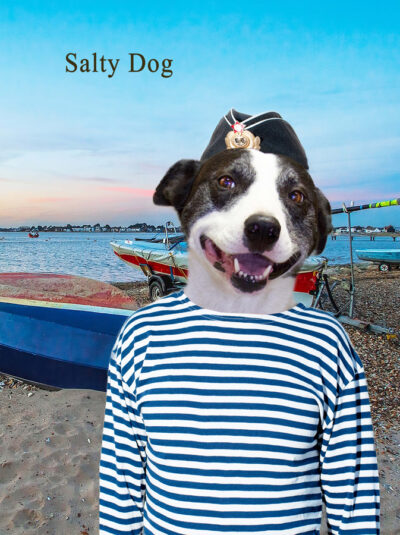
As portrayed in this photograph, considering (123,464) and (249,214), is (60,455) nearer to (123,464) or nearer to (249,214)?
(123,464)

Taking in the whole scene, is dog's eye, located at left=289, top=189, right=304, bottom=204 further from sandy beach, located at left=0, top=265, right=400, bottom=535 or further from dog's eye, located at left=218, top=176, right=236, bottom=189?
sandy beach, located at left=0, top=265, right=400, bottom=535

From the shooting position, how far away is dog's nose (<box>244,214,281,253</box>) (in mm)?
1018

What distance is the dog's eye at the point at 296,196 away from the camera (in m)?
1.17

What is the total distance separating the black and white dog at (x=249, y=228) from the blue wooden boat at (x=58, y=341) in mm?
3847

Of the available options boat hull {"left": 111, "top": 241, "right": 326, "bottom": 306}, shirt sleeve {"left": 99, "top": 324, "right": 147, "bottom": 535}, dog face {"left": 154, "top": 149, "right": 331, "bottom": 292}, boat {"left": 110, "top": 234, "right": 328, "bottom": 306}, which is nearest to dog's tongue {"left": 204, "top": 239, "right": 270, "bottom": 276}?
dog face {"left": 154, "top": 149, "right": 331, "bottom": 292}

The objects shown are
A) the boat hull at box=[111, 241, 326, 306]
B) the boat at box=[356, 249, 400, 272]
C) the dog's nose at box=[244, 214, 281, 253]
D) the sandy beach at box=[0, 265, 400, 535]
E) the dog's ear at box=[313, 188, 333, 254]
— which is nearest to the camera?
the dog's nose at box=[244, 214, 281, 253]

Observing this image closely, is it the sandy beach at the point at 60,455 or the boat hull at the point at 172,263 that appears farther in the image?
the boat hull at the point at 172,263

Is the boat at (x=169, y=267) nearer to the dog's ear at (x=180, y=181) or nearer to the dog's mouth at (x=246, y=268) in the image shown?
the dog's ear at (x=180, y=181)

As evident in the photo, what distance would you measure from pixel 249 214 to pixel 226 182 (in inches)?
6.1

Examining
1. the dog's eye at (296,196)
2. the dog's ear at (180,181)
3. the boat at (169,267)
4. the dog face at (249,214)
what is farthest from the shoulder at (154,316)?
the boat at (169,267)

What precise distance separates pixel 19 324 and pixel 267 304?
15.9 feet

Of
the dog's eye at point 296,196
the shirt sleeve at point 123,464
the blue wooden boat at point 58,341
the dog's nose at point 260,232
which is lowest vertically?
the blue wooden boat at point 58,341

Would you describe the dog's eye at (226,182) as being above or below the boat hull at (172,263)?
above

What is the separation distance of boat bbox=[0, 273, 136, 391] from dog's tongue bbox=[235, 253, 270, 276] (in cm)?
396
